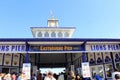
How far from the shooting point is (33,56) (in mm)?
20469

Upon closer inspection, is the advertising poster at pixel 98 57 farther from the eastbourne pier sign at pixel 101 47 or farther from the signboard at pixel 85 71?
the signboard at pixel 85 71

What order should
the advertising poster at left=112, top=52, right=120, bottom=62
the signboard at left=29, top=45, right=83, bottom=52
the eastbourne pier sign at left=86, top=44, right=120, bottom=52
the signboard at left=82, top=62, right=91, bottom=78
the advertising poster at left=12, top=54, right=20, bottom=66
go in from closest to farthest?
the signboard at left=82, top=62, right=91, bottom=78 < the signboard at left=29, top=45, right=83, bottom=52 < the eastbourne pier sign at left=86, top=44, right=120, bottom=52 < the advertising poster at left=112, top=52, right=120, bottom=62 < the advertising poster at left=12, top=54, right=20, bottom=66

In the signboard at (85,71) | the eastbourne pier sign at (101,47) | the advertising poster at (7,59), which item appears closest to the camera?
the signboard at (85,71)

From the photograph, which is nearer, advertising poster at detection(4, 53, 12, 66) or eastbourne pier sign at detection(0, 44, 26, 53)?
eastbourne pier sign at detection(0, 44, 26, 53)

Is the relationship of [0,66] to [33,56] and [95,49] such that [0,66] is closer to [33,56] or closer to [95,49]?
[33,56]

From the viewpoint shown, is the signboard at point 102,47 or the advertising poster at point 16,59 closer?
the signboard at point 102,47

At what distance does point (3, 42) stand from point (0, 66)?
3497 mm

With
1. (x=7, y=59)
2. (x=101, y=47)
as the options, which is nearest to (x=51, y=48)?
(x=101, y=47)

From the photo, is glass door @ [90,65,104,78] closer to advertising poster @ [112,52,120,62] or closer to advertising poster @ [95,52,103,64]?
advertising poster @ [95,52,103,64]

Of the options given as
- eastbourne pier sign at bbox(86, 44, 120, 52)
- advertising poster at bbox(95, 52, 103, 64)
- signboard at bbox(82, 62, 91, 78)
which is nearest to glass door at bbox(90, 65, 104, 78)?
advertising poster at bbox(95, 52, 103, 64)

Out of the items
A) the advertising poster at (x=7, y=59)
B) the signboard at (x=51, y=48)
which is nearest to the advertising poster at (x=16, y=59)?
the advertising poster at (x=7, y=59)

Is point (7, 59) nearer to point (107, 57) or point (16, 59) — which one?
point (16, 59)

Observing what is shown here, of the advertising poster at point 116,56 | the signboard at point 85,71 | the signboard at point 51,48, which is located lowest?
the signboard at point 85,71

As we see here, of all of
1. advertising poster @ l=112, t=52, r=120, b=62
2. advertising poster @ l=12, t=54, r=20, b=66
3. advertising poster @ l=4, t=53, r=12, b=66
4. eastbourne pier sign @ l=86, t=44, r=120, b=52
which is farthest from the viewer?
advertising poster @ l=12, t=54, r=20, b=66
